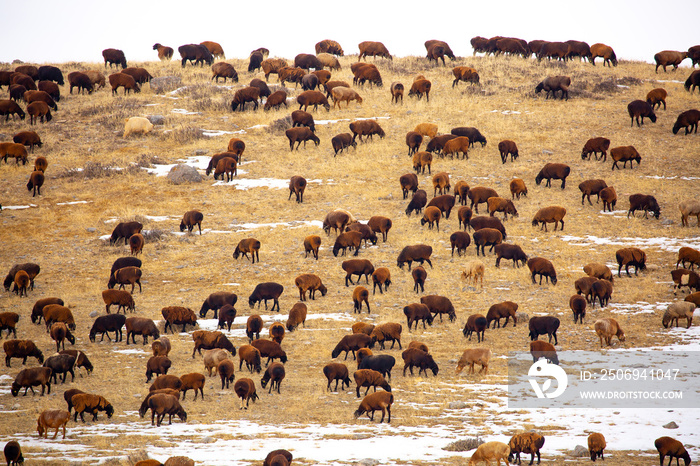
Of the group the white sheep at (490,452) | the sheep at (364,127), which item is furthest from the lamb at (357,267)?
the sheep at (364,127)

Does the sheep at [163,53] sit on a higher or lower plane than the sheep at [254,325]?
higher

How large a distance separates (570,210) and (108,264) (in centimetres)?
1802

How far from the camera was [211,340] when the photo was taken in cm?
1653

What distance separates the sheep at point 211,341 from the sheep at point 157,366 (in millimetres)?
1603

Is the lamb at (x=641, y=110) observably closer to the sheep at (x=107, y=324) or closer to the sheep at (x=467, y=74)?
the sheep at (x=467, y=74)

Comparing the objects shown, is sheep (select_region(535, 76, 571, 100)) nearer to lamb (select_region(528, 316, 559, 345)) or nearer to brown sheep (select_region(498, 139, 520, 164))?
brown sheep (select_region(498, 139, 520, 164))

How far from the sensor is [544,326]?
17141mm

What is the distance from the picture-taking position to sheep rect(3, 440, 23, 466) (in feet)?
34.6

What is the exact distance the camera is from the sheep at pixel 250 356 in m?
15.6

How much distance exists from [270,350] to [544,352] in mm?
6611

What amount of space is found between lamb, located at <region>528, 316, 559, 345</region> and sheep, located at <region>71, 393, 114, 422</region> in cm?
1053

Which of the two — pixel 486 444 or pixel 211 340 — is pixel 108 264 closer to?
pixel 211 340

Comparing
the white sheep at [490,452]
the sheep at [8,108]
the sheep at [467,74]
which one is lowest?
the white sheep at [490,452]

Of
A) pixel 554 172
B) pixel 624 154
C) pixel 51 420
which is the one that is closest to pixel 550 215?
pixel 554 172
